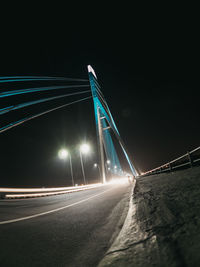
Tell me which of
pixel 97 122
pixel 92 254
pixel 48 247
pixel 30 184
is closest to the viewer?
pixel 92 254

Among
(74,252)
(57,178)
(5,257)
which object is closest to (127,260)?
(74,252)

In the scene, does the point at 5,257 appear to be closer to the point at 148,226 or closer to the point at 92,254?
the point at 92,254

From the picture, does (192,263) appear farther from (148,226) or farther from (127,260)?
(148,226)

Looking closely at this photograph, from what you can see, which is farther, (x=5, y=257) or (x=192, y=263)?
(x=5, y=257)

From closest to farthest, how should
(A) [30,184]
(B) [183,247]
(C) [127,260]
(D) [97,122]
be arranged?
(B) [183,247] < (C) [127,260] < (D) [97,122] < (A) [30,184]

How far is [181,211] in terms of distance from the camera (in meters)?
1.77

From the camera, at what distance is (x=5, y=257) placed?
1.83 m

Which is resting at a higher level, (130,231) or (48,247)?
(130,231)

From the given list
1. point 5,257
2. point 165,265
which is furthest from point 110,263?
point 5,257

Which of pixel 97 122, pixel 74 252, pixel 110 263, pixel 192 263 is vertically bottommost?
pixel 74 252

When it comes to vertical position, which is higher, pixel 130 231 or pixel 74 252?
pixel 130 231

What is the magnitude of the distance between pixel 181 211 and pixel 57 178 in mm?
53754

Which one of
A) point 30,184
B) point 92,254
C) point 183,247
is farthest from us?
point 30,184

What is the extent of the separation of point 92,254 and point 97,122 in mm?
24206
